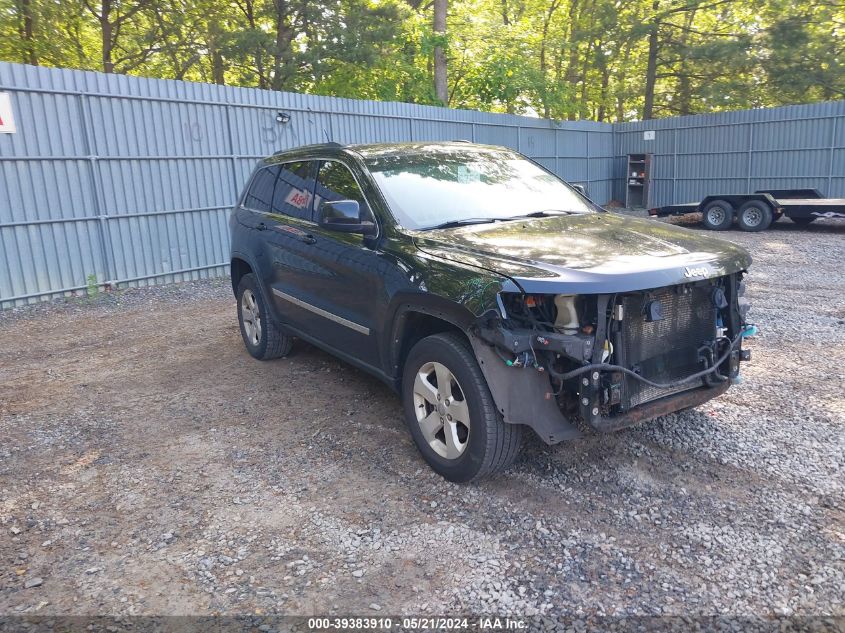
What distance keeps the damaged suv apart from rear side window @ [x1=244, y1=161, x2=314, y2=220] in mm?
46

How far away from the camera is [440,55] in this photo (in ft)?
66.5

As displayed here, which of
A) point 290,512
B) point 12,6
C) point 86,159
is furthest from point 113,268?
point 12,6

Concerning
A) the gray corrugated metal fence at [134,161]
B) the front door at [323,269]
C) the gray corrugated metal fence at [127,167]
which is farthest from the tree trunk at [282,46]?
the front door at [323,269]

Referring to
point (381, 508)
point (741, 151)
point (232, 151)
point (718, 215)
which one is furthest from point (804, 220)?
point (381, 508)

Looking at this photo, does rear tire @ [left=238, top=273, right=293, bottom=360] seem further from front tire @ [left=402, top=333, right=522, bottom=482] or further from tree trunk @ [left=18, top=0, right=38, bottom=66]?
tree trunk @ [left=18, top=0, right=38, bottom=66]

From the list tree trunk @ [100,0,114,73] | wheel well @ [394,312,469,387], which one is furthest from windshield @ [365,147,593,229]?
tree trunk @ [100,0,114,73]

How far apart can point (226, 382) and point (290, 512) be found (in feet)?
7.86

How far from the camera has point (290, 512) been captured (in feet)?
11.5

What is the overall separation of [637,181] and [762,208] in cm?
696

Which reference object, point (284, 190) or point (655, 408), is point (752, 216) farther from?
point (655, 408)

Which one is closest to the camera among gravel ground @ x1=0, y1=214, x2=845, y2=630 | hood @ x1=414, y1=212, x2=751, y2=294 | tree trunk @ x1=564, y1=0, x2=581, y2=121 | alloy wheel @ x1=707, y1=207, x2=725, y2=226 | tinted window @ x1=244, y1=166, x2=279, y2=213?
gravel ground @ x1=0, y1=214, x2=845, y2=630

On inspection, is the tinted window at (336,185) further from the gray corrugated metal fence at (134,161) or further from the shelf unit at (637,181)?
the shelf unit at (637,181)

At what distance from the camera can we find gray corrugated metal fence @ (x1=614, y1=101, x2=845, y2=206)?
16.9 meters

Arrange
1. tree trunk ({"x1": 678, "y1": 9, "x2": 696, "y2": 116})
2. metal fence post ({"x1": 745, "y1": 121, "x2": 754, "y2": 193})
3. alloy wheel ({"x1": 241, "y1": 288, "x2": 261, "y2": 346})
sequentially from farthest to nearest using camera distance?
tree trunk ({"x1": 678, "y1": 9, "x2": 696, "y2": 116}), metal fence post ({"x1": 745, "y1": 121, "x2": 754, "y2": 193}), alloy wheel ({"x1": 241, "y1": 288, "x2": 261, "y2": 346})
